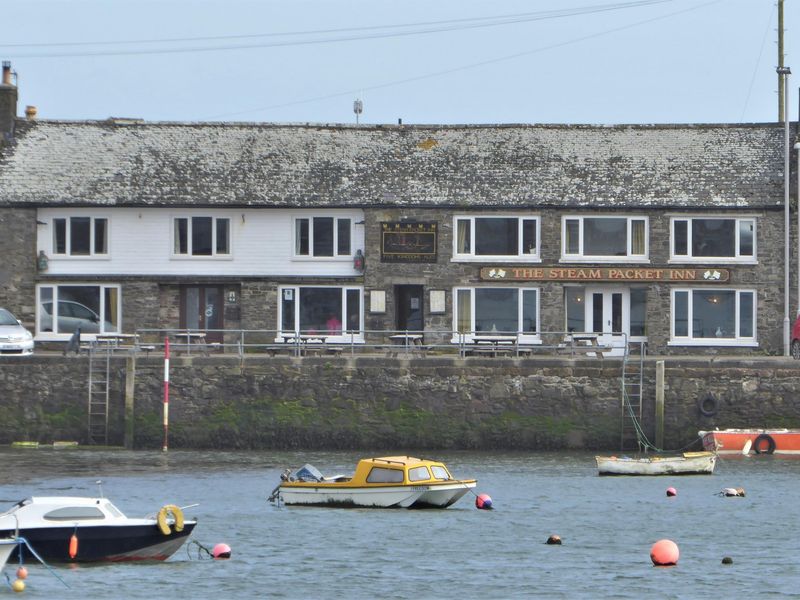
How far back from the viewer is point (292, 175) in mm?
63094

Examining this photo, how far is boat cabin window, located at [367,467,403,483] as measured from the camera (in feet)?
144

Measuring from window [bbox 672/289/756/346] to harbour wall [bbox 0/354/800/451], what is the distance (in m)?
6.33

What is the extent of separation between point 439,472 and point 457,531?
9.55 feet

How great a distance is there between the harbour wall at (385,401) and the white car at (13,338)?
0.98 metres

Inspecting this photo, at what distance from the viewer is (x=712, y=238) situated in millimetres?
61531

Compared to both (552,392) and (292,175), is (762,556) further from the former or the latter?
(292,175)

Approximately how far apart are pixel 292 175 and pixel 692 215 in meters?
14.1

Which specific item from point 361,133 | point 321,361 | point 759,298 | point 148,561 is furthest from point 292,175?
point 148,561

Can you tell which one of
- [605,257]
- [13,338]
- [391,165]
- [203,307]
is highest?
[391,165]

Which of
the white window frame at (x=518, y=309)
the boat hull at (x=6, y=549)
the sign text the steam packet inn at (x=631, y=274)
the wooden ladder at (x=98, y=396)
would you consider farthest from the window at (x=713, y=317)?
the boat hull at (x=6, y=549)

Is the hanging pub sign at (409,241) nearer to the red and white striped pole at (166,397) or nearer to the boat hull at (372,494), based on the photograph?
the red and white striped pole at (166,397)

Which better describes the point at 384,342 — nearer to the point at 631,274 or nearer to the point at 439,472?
the point at 631,274

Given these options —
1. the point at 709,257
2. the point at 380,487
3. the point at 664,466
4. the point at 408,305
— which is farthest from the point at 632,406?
the point at 380,487

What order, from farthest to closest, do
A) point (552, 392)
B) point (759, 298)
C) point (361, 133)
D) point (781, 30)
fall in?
point (781, 30) < point (361, 133) < point (759, 298) < point (552, 392)
